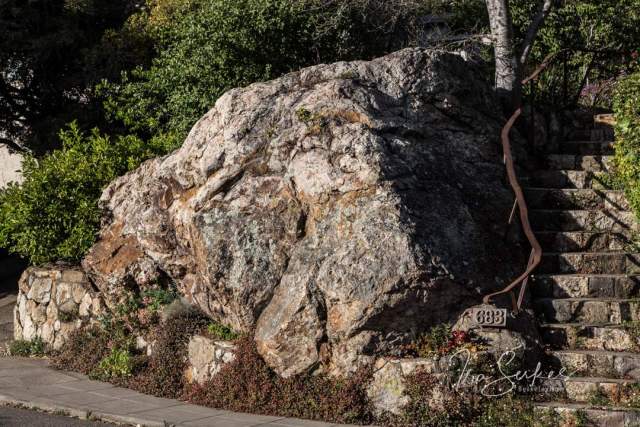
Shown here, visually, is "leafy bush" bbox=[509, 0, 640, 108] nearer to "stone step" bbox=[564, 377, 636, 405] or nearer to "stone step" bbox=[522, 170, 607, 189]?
"stone step" bbox=[522, 170, 607, 189]

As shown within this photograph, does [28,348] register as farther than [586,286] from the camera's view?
Yes

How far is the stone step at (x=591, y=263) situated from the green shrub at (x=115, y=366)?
467 cm

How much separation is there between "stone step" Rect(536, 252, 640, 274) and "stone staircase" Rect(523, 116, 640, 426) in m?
0.01

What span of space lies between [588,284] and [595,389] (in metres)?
1.48

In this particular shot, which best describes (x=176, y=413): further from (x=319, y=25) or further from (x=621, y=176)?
(x=319, y=25)

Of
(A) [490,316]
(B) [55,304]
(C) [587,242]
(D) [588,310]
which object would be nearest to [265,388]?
(A) [490,316]

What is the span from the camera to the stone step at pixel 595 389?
7.12 meters

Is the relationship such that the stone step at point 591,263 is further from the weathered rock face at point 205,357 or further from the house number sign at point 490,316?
the weathered rock face at point 205,357

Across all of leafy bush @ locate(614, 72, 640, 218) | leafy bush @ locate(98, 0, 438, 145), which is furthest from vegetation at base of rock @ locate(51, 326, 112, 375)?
leafy bush @ locate(614, 72, 640, 218)

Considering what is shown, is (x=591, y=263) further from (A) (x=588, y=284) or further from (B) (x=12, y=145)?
(B) (x=12, y=145)

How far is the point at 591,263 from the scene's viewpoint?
8727mm

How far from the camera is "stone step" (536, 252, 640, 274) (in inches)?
341

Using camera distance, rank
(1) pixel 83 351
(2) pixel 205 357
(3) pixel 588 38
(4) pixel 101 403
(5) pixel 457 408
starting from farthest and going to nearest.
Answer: (3) pixel 588 38 < (1) pixel 83 351 < (2) pixel 205 357 < (4) pixel 101 403 < (5) pixel 457 408

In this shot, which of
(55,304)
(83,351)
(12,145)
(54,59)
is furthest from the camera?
(12,145)
